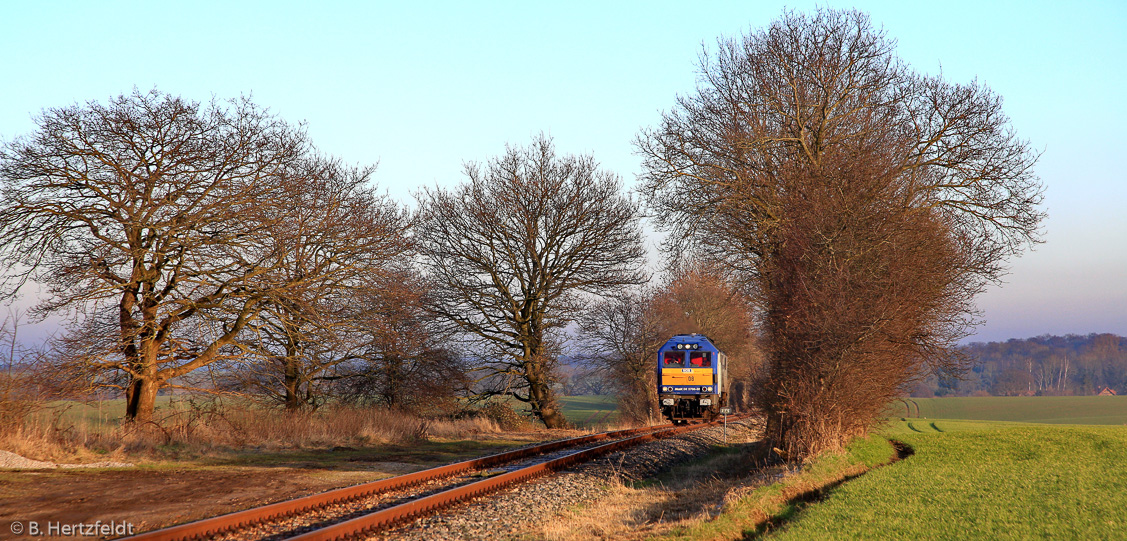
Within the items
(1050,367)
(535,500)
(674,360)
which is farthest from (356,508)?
(1050,367)

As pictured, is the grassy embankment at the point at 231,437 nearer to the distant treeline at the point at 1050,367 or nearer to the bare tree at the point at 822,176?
the bare tree at the point at 822,176

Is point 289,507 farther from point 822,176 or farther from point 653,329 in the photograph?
point 653,329

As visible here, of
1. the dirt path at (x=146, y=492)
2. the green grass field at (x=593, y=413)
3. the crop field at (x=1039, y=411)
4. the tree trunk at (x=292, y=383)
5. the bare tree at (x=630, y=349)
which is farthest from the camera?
the crop field at (x=1039, y=411)

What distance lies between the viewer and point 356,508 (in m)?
8.41

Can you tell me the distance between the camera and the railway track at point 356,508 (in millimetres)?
6673

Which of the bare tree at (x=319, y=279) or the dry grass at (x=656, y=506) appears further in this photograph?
the bare tree at (x=319, y=279)

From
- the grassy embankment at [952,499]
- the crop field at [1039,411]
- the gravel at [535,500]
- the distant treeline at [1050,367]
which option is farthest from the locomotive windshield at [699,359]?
the distant treeline at [1050,367]

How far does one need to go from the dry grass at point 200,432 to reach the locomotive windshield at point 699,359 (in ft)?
33.7

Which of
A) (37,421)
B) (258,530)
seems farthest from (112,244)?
(258,530)

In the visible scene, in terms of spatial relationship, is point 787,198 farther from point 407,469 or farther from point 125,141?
point 125,141

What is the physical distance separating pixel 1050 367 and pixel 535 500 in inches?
4847

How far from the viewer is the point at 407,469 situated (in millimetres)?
12445

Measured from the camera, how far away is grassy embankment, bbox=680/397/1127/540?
6.58 meters

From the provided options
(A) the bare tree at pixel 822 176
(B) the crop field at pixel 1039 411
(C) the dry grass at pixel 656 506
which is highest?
(A) the bare tree at pixel 822 176
